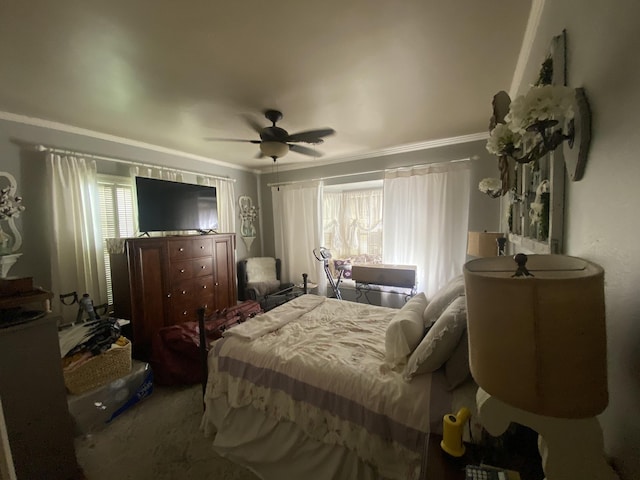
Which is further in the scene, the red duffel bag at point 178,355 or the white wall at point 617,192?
the red duffel bag at point 178,355

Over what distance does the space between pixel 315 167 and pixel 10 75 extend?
11.0 feet

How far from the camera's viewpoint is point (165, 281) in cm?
293

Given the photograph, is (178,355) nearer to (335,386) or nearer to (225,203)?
(335,386)

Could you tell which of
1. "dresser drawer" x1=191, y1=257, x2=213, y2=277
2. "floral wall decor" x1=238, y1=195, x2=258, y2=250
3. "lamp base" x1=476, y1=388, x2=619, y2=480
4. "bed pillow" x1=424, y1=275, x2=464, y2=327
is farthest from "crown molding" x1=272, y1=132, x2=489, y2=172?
"lamp base" x1=476, y1=388, x2=619, y2=480

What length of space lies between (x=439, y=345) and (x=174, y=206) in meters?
3.32

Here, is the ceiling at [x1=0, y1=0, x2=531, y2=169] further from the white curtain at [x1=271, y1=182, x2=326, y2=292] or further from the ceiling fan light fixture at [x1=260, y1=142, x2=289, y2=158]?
the white curtain at [x1=271, y1=182, x2=326, y2=292]

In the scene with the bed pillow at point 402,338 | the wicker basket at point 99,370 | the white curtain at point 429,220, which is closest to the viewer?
the bed pillow at point 402,338

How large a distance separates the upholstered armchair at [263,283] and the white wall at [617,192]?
11.4ft

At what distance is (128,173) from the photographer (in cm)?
308

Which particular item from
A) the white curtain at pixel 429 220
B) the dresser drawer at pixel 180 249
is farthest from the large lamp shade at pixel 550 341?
the dresser drawer at pixel 180 249

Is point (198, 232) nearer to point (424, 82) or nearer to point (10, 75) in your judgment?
point (10, 75)

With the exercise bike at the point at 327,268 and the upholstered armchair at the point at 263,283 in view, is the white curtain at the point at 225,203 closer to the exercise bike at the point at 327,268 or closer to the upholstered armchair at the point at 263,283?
the upholstered armchair at the point at 263,283

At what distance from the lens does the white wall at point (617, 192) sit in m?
0.55

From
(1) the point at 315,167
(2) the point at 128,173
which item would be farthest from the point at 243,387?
(1) the point at 315,167
